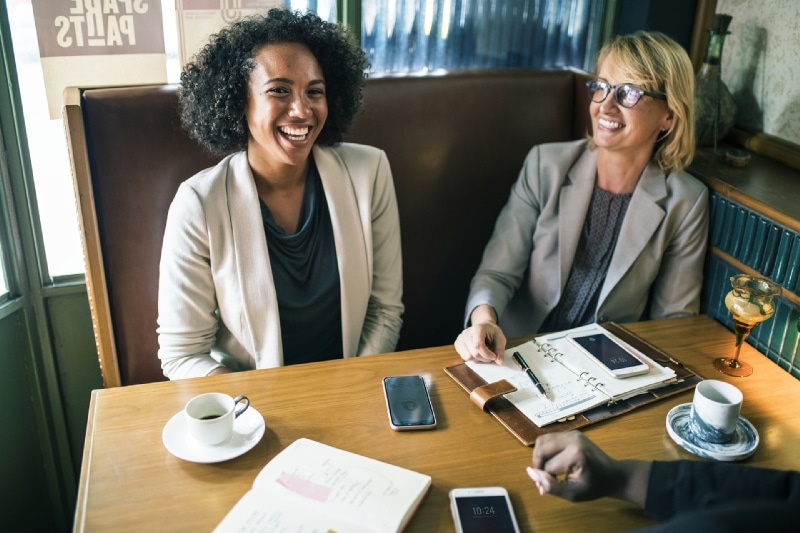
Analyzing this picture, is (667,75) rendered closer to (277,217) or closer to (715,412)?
(715,412)

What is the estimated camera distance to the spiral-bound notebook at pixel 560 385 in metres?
1.28

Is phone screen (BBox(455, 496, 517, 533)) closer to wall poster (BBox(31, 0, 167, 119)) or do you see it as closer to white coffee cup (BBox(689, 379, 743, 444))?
white coffee cup (BBox(689, 379, 743, 444))

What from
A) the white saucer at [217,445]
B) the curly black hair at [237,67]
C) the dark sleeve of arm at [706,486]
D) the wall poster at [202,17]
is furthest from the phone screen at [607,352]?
the wall poster at [202,17]

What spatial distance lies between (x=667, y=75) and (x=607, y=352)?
0.75m

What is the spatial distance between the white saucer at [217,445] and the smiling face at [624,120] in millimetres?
1127

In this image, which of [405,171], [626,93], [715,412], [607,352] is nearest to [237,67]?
[405,171]

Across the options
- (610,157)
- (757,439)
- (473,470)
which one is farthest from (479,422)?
(610,157)

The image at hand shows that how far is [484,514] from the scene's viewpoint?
1057mm

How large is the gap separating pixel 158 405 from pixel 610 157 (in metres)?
1.28

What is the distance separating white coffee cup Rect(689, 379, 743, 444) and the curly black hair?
114 cm

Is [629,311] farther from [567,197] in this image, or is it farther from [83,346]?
[83,346]

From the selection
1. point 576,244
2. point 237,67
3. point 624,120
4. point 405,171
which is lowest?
point 576,244

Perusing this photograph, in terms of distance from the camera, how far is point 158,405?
1301mm

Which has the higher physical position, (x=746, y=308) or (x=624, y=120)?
(x=624, y=120)
